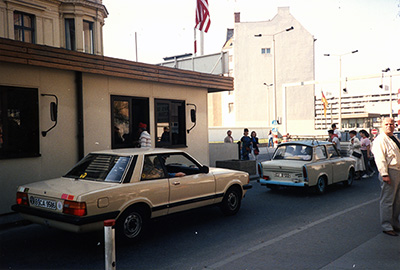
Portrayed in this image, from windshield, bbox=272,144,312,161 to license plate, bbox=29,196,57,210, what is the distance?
6799 mm

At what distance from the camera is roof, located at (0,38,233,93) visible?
26.0 feet

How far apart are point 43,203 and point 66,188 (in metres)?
0.42

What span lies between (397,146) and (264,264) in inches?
124

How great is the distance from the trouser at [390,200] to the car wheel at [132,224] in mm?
3920

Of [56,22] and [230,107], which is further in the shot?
[230,107]

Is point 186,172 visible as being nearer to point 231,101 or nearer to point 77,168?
point 77,168

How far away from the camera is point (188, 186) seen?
21.7 feet

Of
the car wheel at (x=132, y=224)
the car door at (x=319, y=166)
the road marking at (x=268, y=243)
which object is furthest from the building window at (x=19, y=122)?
the car door at (x=319, y=166)

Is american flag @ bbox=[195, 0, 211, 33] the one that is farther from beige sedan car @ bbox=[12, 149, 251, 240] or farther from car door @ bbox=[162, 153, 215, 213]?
beige sedan car @ bbox=[12, 149, 251, 240]

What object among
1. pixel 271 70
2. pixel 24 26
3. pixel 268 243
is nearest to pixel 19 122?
pixel 268 243

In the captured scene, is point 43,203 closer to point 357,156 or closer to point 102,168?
point 102,168

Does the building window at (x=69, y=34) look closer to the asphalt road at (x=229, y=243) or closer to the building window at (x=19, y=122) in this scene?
the building window at (x=19, y=122)

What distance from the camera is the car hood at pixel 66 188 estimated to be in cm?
522

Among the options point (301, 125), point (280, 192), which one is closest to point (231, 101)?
point (301, 125)
